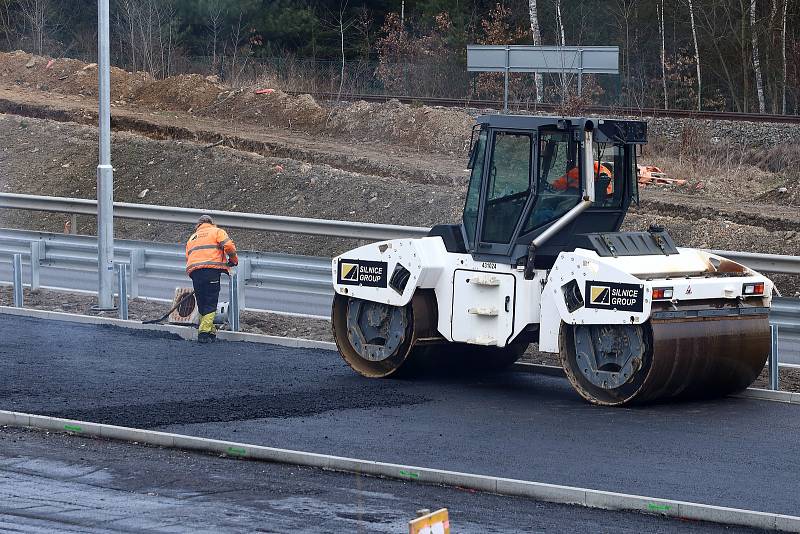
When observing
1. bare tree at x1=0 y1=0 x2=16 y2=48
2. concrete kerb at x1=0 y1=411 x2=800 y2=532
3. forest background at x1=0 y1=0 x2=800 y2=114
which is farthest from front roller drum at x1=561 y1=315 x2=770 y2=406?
bare tree at x1=0 y1=0 x2=16 y2=48

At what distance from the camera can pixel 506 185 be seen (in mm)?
12344

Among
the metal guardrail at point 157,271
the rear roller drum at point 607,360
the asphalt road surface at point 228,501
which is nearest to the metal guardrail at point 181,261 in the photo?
the metal guardrail at point 157,271

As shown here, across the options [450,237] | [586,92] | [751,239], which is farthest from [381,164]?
[450,237]

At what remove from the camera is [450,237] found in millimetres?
12695

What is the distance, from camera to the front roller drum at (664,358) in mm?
11062

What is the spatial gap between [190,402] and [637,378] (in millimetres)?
3616

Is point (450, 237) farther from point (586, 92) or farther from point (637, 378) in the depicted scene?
point (586, 92)

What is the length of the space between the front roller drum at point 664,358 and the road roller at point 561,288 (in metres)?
0.01

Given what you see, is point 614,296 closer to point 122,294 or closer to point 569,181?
point 569,181

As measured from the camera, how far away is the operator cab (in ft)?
39.6

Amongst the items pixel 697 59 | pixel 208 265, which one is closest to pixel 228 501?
pixel 208 265

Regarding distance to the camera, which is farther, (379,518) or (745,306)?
(745,306)

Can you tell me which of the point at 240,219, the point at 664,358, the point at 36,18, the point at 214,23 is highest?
the point at 36,18

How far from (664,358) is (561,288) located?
1087 mm
